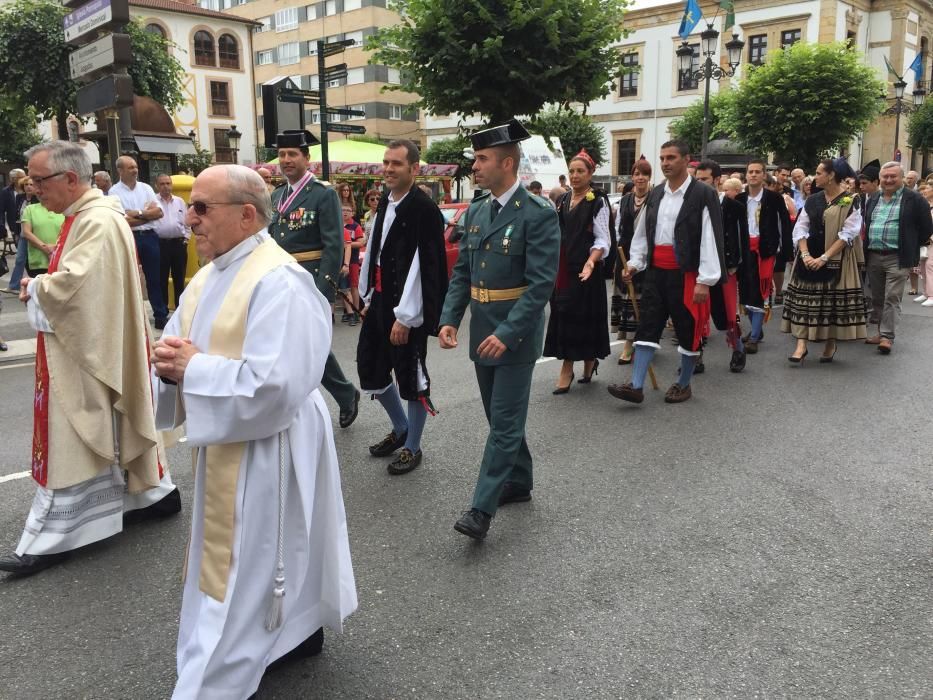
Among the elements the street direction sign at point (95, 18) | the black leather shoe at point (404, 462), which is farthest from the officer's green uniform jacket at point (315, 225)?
the street direction sign at point (95, 18)

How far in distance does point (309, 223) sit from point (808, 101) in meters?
29.0

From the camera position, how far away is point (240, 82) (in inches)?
1989

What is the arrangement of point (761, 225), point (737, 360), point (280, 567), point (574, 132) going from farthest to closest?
1. point (574, 132)
2. point (761, 225)
3. point (737, 360)
4. point (280, 567)

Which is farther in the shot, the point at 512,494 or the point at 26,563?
the point at 512,494

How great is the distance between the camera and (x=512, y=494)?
4.15m

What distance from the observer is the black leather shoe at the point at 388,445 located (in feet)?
16.1

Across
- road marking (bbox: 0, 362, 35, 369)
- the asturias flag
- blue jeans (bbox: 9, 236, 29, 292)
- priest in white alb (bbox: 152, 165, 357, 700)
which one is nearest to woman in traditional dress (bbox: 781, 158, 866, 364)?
priest in white alb (bbox: 152, 165, 357, 700)

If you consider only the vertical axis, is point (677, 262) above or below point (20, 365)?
above

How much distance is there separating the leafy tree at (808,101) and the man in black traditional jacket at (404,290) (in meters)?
29.0

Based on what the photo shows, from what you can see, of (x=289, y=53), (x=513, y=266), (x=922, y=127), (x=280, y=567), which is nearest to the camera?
(x=280, y=567)

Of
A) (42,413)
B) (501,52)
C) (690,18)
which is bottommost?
(42,413)

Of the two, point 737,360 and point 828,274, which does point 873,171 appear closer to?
point 828,274

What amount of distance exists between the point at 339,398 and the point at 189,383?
10.6 feet

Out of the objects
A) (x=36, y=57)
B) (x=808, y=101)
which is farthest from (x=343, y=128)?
(x=808, y=101)
